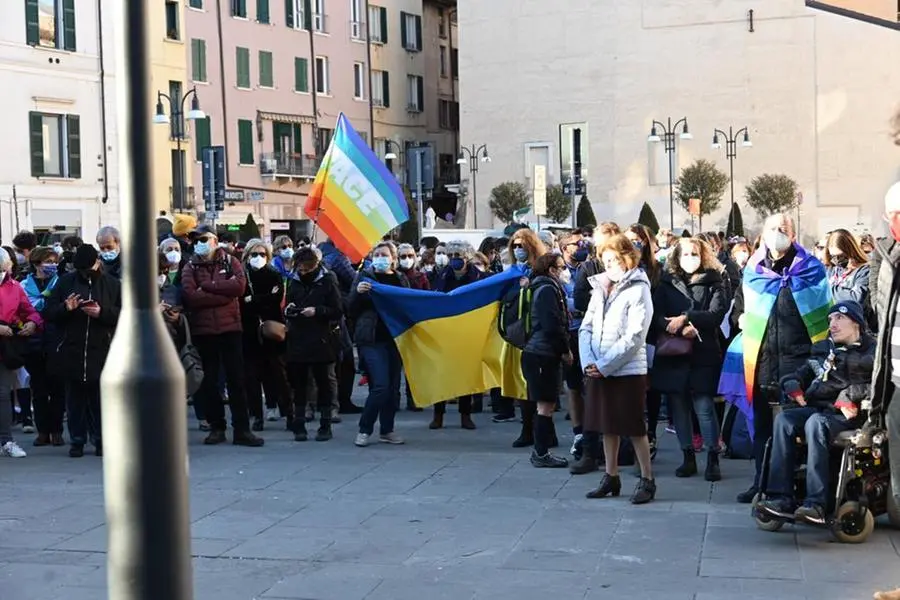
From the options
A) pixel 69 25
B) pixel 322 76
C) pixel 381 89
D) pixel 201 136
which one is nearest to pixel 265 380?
pixel 69 25

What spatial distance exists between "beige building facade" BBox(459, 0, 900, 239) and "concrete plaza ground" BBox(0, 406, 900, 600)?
147 feet

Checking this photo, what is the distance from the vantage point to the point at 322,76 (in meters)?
60.5

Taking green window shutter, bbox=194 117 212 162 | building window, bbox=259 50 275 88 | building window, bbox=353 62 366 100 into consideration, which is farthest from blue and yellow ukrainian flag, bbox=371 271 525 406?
building window, bbox=353 62 366 100

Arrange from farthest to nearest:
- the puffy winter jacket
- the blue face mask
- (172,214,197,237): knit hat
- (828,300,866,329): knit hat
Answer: (172,214,197,237): knit hat → the blue face mask → the puffy winter jacket → (828,300,866,329): knit hat

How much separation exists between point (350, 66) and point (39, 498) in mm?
52602

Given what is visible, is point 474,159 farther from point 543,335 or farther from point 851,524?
point 851,524

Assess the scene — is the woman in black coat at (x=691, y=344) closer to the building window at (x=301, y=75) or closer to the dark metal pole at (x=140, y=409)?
the dark metal pole at (x=140, y=409)

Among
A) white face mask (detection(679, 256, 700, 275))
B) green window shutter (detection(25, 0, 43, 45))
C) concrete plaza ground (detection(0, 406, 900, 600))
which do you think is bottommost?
concrete plaza ground (detection(0, 406, 900, 600))

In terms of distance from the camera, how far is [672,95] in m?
57.2

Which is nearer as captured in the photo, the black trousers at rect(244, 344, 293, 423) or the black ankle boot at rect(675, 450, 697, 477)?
the black ankle boot at rect(675, 450, 697, 477)

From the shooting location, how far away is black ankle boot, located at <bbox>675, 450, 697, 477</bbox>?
10883 mm

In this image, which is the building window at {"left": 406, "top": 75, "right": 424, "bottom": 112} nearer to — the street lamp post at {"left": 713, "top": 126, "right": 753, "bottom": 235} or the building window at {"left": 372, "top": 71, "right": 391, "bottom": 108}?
the building window at {"left": 372, "top": 71, "right": 391, "bottom": 108}

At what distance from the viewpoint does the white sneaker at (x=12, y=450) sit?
12.7 meters

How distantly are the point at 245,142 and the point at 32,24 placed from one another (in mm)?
15024
